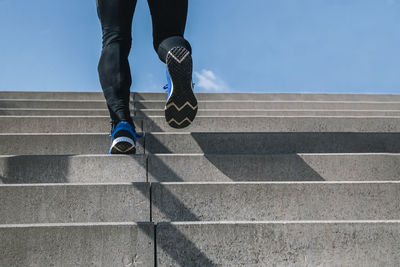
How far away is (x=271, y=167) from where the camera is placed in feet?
7.90

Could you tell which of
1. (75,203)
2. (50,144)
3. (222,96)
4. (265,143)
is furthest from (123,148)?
(222,96)

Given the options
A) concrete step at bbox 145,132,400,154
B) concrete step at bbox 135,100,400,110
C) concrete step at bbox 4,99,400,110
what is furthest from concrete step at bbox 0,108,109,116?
concrete step at bbox 145,132,400,154

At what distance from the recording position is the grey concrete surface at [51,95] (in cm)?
580

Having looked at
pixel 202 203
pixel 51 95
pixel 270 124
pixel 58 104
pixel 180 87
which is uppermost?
pixel 51 95

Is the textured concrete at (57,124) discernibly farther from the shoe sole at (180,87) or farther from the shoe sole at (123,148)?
the shoe sole at (180,87)

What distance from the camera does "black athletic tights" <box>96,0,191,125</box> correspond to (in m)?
1.98

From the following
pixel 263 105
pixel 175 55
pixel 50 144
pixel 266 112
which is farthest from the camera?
pixel 263 105

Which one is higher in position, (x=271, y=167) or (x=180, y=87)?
(x=180, y=87)

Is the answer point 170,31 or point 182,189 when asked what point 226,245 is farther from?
point 170,31

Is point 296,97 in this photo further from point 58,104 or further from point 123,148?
point 123,148

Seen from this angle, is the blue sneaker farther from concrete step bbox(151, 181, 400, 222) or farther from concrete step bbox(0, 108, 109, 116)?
concrete step bbox(0, 108, 109, 116)

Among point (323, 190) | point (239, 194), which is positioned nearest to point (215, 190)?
point (239, 194)

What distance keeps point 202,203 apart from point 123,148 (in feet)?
1.65

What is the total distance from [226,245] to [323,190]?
2.25ft
